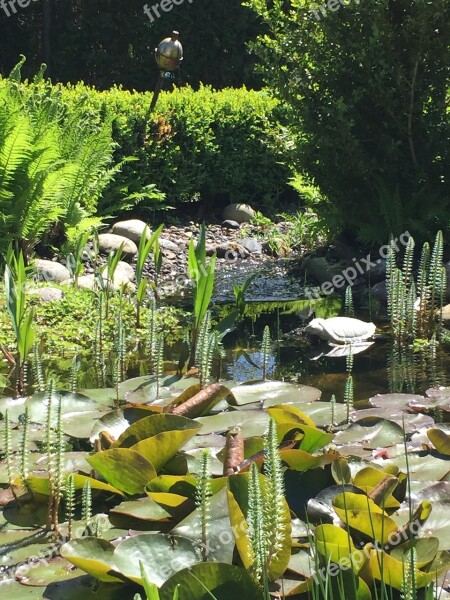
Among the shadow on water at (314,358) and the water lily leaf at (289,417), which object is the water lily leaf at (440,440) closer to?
the water lily leaf at (289,417)

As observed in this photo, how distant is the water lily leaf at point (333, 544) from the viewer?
1876 mm

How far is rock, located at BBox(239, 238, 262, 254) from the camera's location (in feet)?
29.9

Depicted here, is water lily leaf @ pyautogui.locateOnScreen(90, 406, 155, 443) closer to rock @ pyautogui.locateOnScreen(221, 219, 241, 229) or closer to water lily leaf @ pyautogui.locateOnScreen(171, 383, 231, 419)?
water lily leaf @ pyautogui.locateOnScreen(171, 383, 231, 419)

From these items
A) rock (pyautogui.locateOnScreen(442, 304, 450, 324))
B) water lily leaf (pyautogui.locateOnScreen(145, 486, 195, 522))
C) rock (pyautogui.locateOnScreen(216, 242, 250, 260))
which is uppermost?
rock (pyautogui.locateOnScreen(216, 242, 250, 260))

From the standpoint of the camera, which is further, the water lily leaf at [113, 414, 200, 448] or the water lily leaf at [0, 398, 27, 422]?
the water lily leaf at [0, 398, 27, 422]

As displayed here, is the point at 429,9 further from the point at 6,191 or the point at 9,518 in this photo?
the point at 9,518

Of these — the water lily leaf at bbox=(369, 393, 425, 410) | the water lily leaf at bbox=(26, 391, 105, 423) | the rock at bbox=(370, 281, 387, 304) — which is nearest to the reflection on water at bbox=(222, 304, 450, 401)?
the water lily leaf at bbox=(369, 393, 425, 410)

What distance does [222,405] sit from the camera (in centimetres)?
322

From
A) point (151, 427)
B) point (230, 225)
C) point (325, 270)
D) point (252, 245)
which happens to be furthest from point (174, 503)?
point (230, 225)

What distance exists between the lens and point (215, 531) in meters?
2.07

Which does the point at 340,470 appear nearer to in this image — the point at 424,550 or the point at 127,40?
the point at 424,550

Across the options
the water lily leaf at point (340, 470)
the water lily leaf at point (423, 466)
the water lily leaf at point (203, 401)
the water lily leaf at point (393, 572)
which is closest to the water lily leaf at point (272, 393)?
the water lily leaf at point (203, 401)

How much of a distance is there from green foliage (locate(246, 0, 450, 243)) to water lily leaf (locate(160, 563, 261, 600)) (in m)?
5.87

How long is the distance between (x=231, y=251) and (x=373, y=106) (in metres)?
2.19
